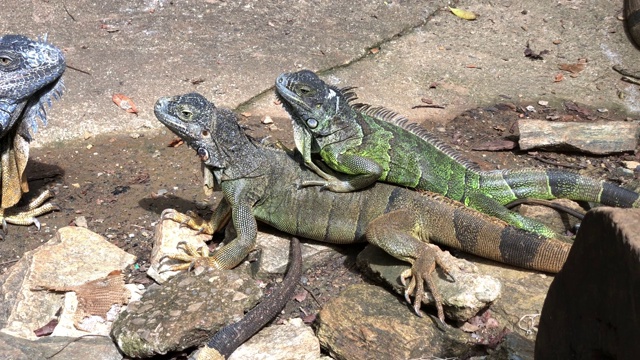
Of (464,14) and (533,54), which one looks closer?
(533,54)

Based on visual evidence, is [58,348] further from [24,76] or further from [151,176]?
[151,176]

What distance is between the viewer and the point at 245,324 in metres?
3.90

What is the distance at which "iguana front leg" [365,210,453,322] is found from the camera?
3.90m

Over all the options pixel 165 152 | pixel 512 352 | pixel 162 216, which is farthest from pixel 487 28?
pixel 512 352

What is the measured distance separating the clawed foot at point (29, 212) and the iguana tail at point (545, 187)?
2965 mm

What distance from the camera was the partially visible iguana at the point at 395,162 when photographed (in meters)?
4.40

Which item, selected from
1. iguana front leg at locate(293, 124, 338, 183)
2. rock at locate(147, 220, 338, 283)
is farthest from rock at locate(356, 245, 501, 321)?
iguana front leg at locate(293, 124, 338, 183)

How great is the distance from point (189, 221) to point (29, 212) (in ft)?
4.12

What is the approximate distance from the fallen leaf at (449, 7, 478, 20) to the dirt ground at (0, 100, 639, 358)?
1766 mm

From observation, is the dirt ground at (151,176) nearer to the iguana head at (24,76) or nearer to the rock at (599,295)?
the iguana head at (24,76)

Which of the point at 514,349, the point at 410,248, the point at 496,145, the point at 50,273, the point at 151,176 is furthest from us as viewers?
the point at 496,145

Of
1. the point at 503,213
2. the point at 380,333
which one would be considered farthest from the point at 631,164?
the point at 380,333

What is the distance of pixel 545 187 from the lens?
16.1 ft

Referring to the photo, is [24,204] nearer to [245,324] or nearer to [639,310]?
[245,324]
